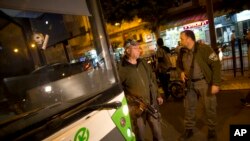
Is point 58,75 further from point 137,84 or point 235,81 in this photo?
point 235,81

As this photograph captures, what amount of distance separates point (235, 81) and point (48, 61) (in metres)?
7.24

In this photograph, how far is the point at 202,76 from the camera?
15.4 ft

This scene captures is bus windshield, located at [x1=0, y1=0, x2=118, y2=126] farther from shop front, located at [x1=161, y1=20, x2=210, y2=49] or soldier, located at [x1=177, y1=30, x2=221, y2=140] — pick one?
shop front, located at [x1=161, y1=20, x2=210, y2=49]

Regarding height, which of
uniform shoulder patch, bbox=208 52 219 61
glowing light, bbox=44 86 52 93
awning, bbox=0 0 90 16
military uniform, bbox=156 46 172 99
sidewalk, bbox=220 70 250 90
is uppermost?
awning, bbox=0 0 90 16

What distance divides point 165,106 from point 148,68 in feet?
11.5

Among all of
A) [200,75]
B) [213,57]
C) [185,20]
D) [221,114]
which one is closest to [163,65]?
[221,114]

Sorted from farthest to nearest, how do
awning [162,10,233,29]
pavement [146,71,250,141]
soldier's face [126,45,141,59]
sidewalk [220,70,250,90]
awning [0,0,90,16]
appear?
awning [162,10,233,29], sidewalk [220,70,250,90], pavement [146,71,250,141], soldier's face [126,45,141,59], awning [0,0,90,16]

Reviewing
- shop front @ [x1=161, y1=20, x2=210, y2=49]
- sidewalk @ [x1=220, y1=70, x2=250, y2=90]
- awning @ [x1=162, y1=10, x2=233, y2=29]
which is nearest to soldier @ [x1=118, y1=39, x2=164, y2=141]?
sidewalk @ [x1=220, y1=70, x2=250, y2=90]

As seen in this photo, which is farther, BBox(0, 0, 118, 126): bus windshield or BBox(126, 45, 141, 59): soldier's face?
BBox(126, 45, 141, 59): soldier's face

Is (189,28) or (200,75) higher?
(189,28)

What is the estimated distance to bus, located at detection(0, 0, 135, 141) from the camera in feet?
6.64

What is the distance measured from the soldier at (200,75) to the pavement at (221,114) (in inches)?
16.6

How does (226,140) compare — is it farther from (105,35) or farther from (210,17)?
(210,17)

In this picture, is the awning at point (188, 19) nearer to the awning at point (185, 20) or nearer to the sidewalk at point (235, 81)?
the awning at point (185, 20)
